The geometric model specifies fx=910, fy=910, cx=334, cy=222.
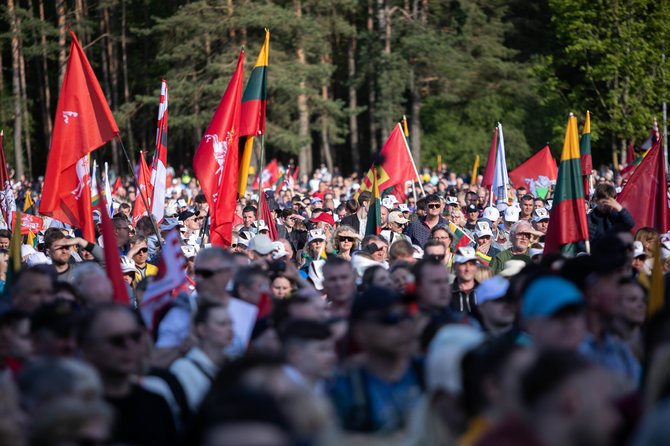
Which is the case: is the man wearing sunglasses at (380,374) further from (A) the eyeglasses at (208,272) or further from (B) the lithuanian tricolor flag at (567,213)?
(B) the lithuanian tricolor flag at (567,213)

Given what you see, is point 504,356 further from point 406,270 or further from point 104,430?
point 406,270

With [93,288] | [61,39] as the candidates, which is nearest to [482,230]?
[93,288]

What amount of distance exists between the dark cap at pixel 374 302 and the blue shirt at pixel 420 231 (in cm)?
636

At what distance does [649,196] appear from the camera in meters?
9.95

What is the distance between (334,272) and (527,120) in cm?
3571

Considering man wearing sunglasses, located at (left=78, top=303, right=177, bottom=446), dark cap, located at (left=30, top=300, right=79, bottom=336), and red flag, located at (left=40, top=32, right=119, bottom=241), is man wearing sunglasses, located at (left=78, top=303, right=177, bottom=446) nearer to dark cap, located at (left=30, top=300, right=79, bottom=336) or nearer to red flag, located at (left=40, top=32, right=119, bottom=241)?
dark cap, located at (left=30, top=300, right=79, bottom=336)

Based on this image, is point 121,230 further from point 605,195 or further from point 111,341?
point 111,341

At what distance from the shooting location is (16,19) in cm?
4119

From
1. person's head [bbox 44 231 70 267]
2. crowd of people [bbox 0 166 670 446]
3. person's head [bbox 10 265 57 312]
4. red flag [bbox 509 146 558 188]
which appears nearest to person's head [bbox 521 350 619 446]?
crowd of people [bbox 0 166 670 446]

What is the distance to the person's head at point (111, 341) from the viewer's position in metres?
4.02

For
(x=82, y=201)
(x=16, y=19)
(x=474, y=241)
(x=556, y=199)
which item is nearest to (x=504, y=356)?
(x=556, y=199)

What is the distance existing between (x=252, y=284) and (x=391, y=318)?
204 centimetres

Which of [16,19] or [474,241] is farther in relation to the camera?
[16,19]

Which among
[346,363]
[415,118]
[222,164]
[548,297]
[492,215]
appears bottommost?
[415,118]
